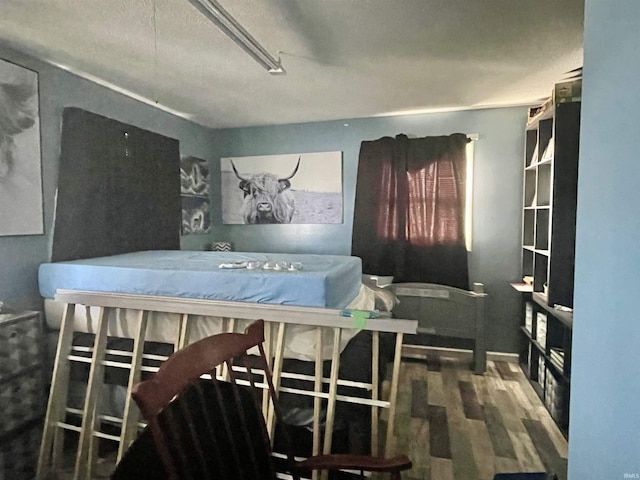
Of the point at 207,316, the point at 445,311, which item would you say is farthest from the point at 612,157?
the point at 445,311

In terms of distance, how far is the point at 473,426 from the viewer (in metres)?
2.46

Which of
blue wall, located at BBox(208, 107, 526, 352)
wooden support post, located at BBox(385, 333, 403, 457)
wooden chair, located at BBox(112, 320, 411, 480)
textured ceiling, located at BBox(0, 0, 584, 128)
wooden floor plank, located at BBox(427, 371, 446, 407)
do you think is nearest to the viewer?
wooden chair, located at BBox(112, 320, 411, 480)

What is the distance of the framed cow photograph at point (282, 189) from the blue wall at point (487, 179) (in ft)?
0.39

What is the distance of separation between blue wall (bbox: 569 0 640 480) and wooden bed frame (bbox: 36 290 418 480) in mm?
679

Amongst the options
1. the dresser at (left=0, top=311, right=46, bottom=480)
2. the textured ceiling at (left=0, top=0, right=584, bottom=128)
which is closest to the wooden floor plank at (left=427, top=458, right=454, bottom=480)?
the dresser at (left=0, top=311, right=46, bottom=480)

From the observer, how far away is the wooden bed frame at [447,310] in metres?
3.30

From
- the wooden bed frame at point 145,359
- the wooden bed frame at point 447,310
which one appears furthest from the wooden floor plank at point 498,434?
the wooden bed frame at point 145,359

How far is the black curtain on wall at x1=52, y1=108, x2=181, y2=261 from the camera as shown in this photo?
258 cm

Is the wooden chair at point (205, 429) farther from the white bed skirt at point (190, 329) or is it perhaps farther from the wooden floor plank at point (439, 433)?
the wooden floor plank at point (439, 433)

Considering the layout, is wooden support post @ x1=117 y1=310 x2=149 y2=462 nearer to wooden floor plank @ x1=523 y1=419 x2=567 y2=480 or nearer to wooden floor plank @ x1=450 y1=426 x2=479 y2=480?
wooden floor plank @ x1=450 y1=426 x2=479 y2=480

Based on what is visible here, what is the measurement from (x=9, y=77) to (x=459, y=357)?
4.06 metres

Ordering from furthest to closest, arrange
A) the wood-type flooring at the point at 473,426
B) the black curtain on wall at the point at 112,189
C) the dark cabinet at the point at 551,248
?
the black curtain on wall at the point at 112,189, the dark cabinet at the point at 551,248, the wood-type flooring at the point at 473,426

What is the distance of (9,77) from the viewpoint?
2193 millimetres

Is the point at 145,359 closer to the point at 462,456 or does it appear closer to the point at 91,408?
the point at 91,408
